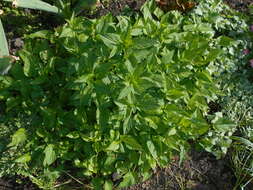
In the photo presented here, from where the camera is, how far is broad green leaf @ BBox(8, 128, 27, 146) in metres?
2.12

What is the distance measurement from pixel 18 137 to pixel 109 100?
2.01 ft

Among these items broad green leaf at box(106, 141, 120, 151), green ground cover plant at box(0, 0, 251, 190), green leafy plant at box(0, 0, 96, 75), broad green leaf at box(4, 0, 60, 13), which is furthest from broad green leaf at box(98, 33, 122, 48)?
broad green leaf at box(4, 0, 60, 13)

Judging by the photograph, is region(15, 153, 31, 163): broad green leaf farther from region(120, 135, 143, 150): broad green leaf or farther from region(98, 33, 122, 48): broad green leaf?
region(98, 33, 122, 48): broad green leaf

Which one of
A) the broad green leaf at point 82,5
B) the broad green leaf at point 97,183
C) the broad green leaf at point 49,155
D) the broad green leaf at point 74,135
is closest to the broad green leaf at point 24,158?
the broad green leaf at point 49,155

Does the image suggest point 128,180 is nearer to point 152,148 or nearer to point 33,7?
point 152,148

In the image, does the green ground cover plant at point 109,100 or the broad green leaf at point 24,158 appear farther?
the broad green leaf at point 24,158

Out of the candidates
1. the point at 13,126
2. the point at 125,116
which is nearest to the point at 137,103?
the point at 125,116

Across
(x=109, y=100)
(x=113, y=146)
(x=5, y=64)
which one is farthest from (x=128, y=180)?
(x=5, y=64)

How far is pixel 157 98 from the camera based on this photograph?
203cm

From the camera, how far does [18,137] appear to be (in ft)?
7.02

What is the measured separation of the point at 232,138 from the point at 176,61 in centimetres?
77

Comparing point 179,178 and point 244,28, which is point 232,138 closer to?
point 179,178

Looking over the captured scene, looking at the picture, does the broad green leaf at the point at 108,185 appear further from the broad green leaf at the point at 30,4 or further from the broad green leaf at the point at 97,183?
the broad green leaf at the point at 30,4

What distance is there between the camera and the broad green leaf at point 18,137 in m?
2.12
